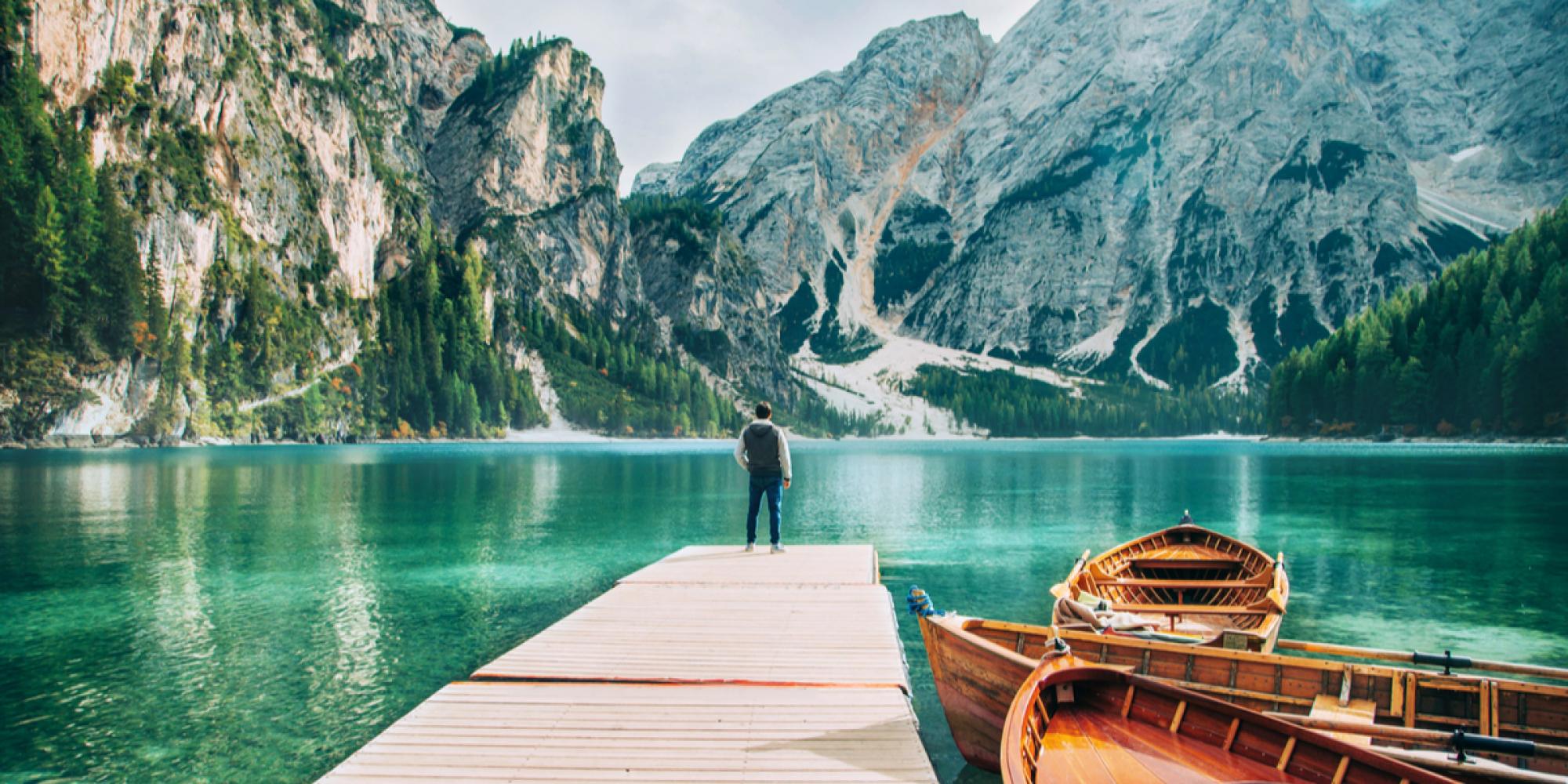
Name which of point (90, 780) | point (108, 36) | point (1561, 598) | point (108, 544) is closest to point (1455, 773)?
point (90, 780)

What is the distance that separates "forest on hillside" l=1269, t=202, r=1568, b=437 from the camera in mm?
121938

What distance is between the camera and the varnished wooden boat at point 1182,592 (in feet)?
48.1

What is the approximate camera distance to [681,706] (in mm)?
10703

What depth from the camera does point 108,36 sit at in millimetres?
153875

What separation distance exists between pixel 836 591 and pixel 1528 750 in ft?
39.8

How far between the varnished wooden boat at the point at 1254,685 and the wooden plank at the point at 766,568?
7.57 metres

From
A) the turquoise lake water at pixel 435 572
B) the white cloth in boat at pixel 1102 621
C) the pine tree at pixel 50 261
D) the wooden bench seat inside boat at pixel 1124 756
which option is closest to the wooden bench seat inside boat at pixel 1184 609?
the white cloth in boat at pixel 1102 621

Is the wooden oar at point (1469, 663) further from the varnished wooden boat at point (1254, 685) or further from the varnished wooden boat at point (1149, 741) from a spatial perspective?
the varnished wooden boat at point (1149, 741)

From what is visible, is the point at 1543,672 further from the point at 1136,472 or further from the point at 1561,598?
the point at 1136,472

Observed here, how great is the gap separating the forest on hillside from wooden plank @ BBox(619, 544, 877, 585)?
461 ft

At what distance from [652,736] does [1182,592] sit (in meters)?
17.7

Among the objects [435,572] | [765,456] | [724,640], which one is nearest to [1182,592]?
[765,456]

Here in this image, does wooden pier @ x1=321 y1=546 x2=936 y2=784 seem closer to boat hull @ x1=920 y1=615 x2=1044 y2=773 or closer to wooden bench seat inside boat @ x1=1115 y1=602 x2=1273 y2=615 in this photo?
boat hull @ x1=920 y1=615 x2=1044 y2=773

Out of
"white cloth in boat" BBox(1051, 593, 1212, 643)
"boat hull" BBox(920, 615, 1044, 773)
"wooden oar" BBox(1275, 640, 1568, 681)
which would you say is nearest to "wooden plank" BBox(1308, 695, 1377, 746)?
"wooden oar" BBox(1275, 640, 1568, 681)
